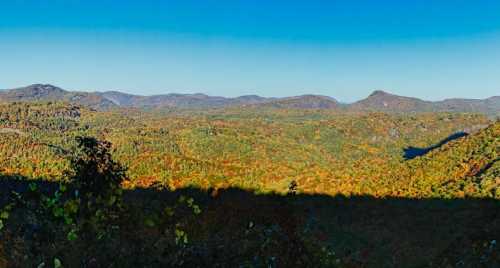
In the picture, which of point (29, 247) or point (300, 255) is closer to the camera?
point (29, 247)

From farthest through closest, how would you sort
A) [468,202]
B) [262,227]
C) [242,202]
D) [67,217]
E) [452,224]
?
[468,202], [452,224], [242,202], [262,227], [67,217]

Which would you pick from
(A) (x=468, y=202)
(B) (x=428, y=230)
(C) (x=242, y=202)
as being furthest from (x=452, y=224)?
(C) (x=242, y=202)

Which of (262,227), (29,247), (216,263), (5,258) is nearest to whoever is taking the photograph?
(5,258)

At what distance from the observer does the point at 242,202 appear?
1822 cm

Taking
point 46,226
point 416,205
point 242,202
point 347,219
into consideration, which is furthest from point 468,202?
point 46,226

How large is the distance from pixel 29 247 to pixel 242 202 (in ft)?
34.3

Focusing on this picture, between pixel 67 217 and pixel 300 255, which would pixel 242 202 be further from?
pixel 67 217

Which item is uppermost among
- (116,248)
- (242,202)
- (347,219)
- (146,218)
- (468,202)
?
(146,218)

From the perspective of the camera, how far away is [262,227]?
1330 cm

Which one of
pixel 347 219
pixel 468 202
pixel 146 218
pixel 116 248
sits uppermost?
pixel 146 218

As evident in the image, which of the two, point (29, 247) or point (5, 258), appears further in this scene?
point (29, 247)

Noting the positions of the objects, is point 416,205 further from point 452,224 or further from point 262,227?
point 262,227

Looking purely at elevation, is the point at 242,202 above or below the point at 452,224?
above

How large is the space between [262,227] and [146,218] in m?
5.66
